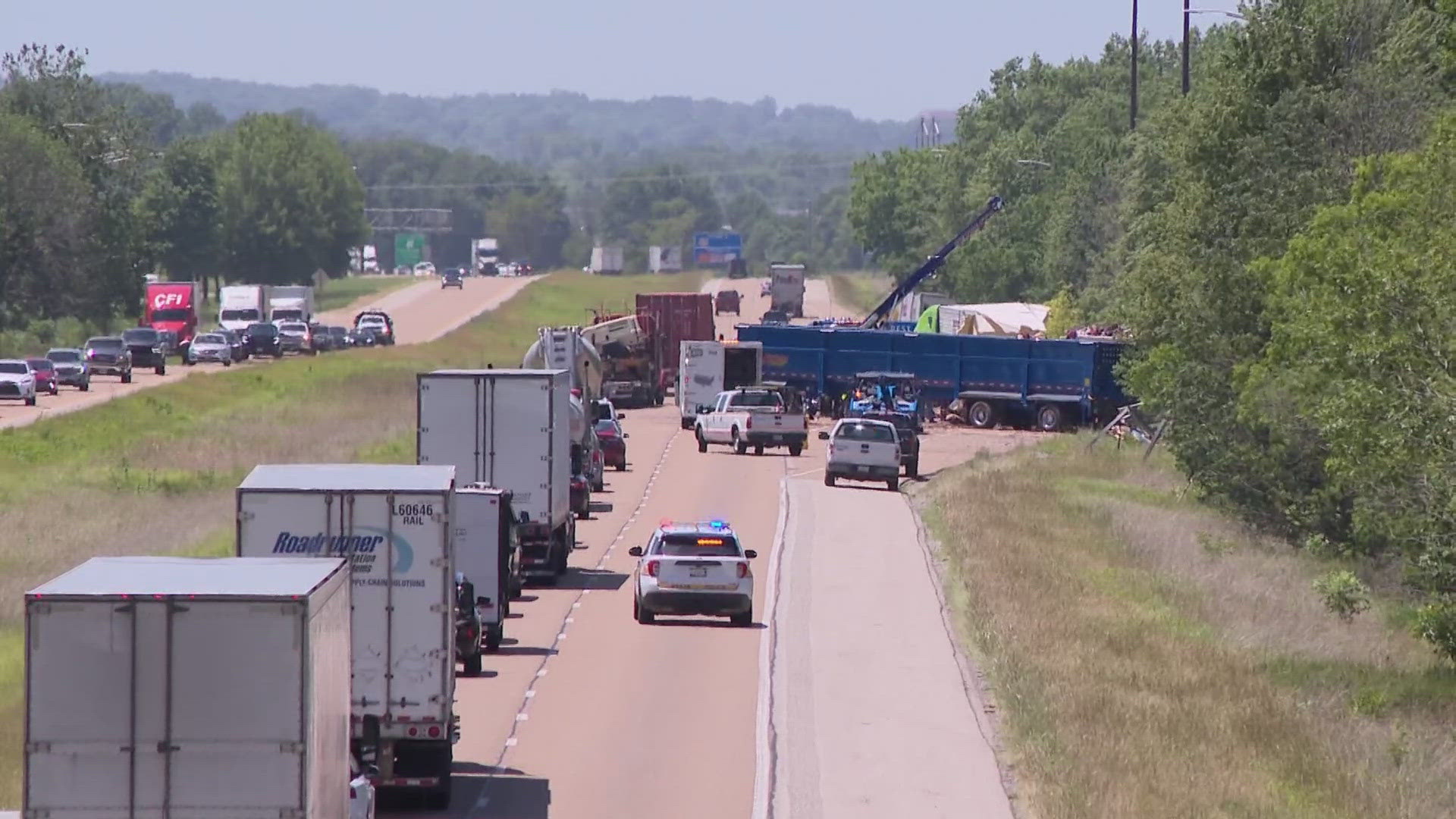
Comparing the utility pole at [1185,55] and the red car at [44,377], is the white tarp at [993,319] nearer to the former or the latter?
the utility pole at [1185,55]

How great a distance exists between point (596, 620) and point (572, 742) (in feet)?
30.8

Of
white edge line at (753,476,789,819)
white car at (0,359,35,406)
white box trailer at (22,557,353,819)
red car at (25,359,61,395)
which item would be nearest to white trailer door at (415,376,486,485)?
white edge line at (753,476,789,819)

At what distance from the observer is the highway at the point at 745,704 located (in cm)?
1992

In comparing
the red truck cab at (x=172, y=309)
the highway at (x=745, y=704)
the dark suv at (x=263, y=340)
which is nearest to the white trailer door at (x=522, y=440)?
the highway at (x=745, y=704)

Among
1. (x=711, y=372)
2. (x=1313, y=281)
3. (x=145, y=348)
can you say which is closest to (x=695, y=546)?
(x=1313, y=281)

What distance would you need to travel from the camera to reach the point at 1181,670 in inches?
1099

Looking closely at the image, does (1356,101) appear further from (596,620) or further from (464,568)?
(464,568)

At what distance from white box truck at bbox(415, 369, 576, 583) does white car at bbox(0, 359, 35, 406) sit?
→ 4254 centimetres

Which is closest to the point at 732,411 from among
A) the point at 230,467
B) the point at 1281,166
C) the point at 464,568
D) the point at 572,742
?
the point at 230,467

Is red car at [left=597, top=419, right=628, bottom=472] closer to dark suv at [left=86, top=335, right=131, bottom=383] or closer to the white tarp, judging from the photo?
the white tarp

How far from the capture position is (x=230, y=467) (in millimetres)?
60250

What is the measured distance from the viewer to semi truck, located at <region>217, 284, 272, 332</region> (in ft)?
363

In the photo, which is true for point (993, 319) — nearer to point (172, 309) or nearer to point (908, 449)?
point (908, 449)

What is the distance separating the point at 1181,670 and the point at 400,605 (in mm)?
12690
